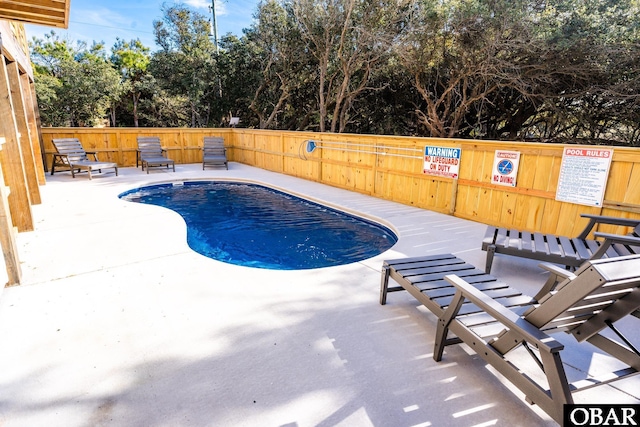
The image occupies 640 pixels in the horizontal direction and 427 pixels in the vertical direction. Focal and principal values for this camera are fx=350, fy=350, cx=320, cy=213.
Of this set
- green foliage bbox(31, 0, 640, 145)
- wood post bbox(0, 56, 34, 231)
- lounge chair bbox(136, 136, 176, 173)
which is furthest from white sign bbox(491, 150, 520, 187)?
lounge chair bbox(136, 136, 176, 173)

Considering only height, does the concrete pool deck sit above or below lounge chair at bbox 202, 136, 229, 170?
below

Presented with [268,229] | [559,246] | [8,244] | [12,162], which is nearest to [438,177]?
[559,246]

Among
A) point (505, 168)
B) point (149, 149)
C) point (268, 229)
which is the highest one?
point (505, 168)

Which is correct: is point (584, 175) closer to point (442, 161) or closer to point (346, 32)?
point (442, 161)

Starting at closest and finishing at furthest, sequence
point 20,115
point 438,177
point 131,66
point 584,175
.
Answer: point 584,175 → point 20,115 → point 438,177 → point 131,66

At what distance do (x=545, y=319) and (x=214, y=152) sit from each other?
1033 centimetres

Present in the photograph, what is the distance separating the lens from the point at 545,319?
5.08 feet

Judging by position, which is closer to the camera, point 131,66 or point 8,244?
→ point 8,244

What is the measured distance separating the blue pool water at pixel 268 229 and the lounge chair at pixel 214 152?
91.4 inches

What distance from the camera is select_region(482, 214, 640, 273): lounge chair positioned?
314 cm

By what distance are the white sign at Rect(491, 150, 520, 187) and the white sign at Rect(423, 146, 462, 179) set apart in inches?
23.4

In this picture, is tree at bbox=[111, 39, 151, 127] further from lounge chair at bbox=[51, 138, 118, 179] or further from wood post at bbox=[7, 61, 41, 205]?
wood post at bbox=[7, 61, 41, 205]

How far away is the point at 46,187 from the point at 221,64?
1011cm

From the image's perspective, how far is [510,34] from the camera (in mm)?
8141
